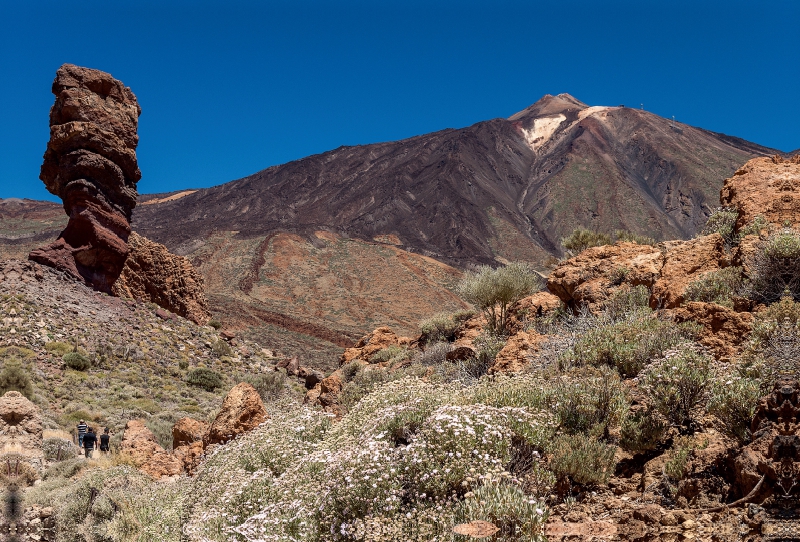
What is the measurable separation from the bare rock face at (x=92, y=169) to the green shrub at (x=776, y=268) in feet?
55.7

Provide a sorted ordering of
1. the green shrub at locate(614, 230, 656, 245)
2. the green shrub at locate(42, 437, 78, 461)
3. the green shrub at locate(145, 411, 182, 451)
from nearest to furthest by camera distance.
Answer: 1. the green shrub at locate(42, 437, 78, 461)
2. the green shrub at locate(145, 411, 182, 451)
3. the green shrub at locate(614, 230, 656, 245)

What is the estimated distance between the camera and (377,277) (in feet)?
156

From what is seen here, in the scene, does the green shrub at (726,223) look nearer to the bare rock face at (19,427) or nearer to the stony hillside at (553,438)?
the stony hillside at (553,438)

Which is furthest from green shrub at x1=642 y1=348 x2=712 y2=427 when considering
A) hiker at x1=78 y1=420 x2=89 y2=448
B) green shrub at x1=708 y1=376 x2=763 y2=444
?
hiker at x1=78 y1=420 x2=89 y2=448

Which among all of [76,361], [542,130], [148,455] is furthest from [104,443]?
[542,130]

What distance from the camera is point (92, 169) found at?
55.4ft

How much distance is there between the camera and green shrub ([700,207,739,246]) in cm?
722

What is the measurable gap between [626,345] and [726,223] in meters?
3.25

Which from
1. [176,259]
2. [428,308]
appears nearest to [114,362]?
[176,259]

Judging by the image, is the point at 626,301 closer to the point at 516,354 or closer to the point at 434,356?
the point at 516,354

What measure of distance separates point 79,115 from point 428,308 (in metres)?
29.1

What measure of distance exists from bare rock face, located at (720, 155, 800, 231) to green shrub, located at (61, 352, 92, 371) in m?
14.0

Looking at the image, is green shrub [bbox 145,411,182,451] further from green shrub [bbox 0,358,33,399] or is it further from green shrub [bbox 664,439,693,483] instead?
green shrub [bbox 664,439,693,483]

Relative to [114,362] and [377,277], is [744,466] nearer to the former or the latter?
[114,362]
